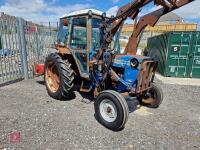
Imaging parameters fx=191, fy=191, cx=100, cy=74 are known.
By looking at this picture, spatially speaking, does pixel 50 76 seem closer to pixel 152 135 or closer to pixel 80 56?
pixel 80 56

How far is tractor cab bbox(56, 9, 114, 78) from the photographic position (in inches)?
179

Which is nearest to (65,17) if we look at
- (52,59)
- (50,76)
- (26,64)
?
(52,59)

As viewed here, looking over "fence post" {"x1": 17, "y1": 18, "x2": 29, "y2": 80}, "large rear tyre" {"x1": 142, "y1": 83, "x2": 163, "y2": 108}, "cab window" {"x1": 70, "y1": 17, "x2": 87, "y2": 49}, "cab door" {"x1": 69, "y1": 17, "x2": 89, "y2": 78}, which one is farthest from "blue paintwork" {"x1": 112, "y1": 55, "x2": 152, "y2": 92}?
"fence post" {"x1": 17, "y1": 18, "x2": 29, "y2": 80}

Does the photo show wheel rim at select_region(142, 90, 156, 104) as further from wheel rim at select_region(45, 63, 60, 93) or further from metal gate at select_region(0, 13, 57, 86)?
metal gate at select_region(0, 13, 57, 86)

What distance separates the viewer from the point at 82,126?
3.85 meters

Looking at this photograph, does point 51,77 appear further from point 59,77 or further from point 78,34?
point 78,34

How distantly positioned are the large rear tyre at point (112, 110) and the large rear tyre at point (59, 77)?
122 centimetres

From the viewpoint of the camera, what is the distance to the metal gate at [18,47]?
21.1 feet

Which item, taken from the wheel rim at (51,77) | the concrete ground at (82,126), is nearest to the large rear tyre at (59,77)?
the wheel rim at (51,77)

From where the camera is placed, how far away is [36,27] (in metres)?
8.12

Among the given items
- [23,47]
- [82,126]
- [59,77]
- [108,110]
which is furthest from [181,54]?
[82,126]

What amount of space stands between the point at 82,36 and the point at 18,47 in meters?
3.38

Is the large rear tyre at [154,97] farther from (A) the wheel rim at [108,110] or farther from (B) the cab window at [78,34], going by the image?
(B) the cab window at [78,34]

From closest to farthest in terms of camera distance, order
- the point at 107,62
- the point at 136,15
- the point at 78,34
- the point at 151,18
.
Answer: the point at 151,18
the point at 136,15
the point at 107,62
the point at 78,34
